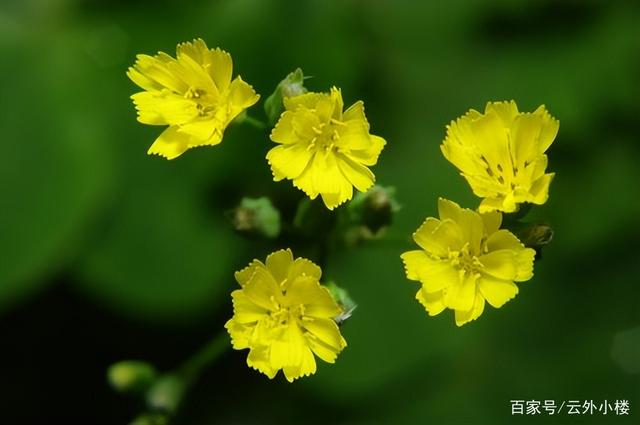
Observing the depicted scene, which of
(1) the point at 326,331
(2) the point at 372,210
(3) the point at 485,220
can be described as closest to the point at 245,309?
(1) the point at 326,331

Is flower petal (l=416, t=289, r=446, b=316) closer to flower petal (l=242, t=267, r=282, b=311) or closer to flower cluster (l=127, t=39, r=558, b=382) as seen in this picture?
flower cluster (l=127, t=39, r=558, b=382)

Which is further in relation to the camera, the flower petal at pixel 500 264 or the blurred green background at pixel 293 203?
the blurred green background at pixel 293 203

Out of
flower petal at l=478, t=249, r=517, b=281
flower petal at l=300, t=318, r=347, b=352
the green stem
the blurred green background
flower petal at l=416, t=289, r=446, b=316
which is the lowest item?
flower petal at l=300, t=318, r=347, b=352

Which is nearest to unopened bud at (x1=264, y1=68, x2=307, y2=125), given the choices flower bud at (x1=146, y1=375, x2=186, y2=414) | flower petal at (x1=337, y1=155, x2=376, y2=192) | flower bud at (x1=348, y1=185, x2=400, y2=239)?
flower petal at (x1=337, y1=155, x2=376, y2=192)

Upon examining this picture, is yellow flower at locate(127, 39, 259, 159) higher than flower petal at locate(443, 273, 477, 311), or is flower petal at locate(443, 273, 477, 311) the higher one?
yellow flower at locate(127, 39, 259, 159)

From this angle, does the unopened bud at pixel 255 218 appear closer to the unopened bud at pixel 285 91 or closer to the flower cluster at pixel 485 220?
the unopened bud at pixel 285 91

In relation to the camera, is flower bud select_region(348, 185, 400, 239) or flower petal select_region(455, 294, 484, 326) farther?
flower bud select_region(348, 185, 400, 239)

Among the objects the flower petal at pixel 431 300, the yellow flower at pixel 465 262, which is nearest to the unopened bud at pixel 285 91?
the yellow flower at pixel 465 262
